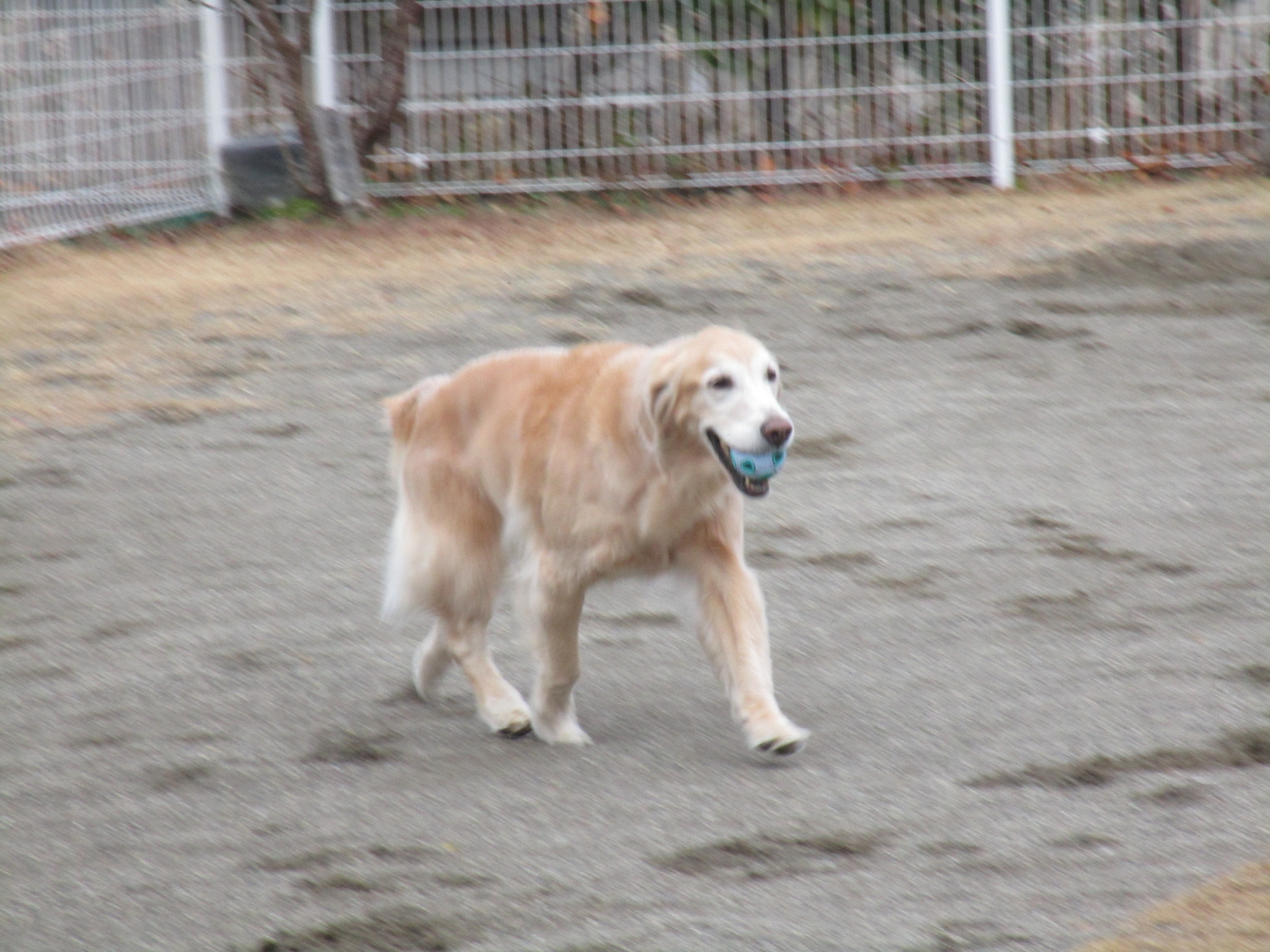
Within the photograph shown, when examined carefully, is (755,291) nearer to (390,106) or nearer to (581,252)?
(581,252)

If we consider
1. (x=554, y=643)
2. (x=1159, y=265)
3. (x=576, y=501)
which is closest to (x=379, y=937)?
(x=554, y=643)

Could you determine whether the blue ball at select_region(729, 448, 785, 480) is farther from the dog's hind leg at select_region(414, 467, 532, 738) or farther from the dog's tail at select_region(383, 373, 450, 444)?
the dog's tail at select_region(383, 373, 450, 444)

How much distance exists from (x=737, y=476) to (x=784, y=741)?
59 cm

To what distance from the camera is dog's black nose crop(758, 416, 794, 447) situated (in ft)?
11.7

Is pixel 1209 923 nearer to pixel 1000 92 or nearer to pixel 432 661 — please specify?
pixel 432 661

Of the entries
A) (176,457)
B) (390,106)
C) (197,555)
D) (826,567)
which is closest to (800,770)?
(826,567)

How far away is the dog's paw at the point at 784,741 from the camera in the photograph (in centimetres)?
381

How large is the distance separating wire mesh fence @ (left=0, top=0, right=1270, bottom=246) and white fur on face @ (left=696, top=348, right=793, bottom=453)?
765 cm

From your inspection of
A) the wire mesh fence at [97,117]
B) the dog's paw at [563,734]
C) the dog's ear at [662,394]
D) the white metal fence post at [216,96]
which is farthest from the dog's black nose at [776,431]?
the white metal fence post at [216,96]

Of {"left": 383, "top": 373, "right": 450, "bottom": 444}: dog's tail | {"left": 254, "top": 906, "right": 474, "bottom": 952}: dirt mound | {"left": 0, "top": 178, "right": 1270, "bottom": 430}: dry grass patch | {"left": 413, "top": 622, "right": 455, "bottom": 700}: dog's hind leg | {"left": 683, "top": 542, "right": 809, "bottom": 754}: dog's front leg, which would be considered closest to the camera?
A: {"left": 254, "top": 906, "right": 474, "bottom": 952}: dirt mound

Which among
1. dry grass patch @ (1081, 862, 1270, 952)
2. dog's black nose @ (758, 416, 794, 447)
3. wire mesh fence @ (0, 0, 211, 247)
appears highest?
wire mesh fence @ (0, 0, 211, 247)

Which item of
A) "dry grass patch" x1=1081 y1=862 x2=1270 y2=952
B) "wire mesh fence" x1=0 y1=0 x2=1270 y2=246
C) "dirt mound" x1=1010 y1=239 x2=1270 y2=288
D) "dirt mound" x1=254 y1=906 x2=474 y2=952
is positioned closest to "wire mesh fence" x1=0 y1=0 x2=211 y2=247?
"wire mesh fence" x1=0 y1=0 x2=1270 y2=246

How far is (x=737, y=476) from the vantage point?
3.67 meters

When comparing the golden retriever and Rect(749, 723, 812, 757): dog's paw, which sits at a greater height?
the golden retriever
